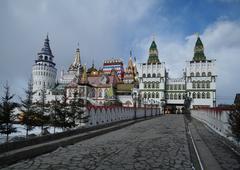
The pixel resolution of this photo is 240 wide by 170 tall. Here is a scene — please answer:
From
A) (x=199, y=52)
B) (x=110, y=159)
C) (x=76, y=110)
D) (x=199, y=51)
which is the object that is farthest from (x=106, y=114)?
(x=199, y=51)

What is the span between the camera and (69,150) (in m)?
8.10

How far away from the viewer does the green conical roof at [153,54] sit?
73.6m

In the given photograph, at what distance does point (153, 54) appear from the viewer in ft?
247

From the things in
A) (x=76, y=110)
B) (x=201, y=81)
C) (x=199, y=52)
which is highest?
(x=199, y=52)

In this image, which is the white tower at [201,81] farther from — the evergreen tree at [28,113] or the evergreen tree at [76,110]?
the evergreen tree at [28,113]

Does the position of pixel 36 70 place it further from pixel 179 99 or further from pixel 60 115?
pixel 60 115

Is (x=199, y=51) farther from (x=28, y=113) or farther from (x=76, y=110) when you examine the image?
(x=28, y=113)

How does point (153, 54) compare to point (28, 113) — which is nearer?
point (28, 113)

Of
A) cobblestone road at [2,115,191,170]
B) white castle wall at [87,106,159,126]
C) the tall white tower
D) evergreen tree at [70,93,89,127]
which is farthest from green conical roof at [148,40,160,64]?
cobblestone road at [2,115,191,170]

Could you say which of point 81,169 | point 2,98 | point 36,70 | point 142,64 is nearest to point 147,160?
point 81,169

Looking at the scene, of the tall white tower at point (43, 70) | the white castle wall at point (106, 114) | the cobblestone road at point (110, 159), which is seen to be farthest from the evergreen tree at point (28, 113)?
the tall white tower at point (43, 70)

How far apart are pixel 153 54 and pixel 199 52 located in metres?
15.5

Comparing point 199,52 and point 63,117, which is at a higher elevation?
point 199,52

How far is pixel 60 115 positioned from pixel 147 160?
28.5 ft
